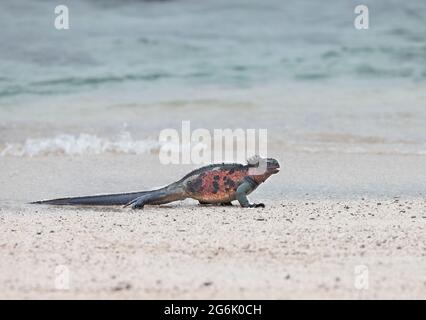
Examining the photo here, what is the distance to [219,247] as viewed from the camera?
462 cm

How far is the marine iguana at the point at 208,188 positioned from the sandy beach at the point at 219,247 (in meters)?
0.08

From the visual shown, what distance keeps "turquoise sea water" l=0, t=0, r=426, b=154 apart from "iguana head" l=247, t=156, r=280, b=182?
2.53 m

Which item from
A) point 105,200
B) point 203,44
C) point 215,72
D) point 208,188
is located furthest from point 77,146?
point 203,44

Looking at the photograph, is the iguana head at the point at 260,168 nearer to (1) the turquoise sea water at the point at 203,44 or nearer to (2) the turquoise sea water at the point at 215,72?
(2) the turquoise sea water at the point at 215,72

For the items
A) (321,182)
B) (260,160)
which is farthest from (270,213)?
(321,182)

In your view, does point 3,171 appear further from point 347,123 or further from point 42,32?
point 42,32

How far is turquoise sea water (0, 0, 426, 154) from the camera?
988 cm

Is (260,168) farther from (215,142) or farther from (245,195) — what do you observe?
(215,142)

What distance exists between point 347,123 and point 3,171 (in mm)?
3994

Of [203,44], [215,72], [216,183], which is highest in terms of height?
[203,44]

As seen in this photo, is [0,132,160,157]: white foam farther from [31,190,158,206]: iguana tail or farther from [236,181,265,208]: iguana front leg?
[236,181,265,208]: iguana front leg

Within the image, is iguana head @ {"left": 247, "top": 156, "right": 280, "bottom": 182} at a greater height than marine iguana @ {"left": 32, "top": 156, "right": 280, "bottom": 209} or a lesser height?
greater

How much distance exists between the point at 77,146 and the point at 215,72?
4809 mm

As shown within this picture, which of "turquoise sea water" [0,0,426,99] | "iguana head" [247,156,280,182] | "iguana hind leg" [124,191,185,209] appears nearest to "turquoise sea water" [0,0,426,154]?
"turquoise sea water" [0,0,426,99]
